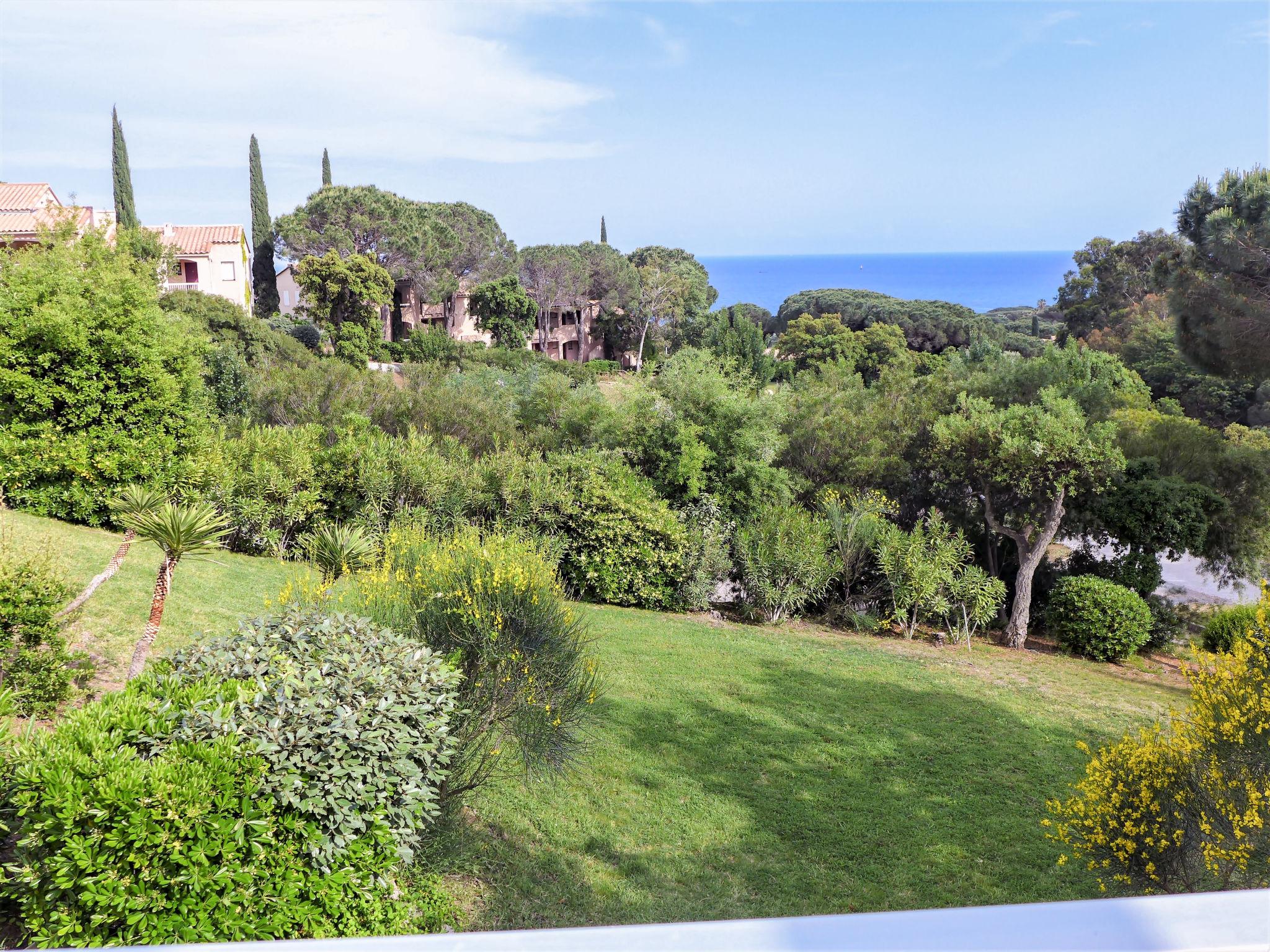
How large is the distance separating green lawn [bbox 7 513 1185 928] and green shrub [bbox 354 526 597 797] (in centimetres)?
54

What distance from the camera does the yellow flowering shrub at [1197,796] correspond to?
379 centimetres

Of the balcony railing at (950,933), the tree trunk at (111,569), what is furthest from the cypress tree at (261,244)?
the balcony railing at (950,933)

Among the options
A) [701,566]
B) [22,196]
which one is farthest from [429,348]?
[701,566]

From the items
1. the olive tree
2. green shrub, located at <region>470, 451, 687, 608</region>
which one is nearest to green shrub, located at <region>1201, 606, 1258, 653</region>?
the olive tree

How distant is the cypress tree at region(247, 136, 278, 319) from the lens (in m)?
41.1

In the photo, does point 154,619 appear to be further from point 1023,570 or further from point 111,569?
point 1023,570

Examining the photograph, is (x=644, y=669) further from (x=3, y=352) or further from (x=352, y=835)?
(x=3, y=352)

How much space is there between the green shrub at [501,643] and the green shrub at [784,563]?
7.09m

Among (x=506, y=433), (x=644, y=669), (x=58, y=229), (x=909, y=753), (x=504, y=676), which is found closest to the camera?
(x=504, y=676)

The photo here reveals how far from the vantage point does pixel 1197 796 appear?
4.06 m

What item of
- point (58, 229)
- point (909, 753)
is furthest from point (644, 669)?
point (58, 229)

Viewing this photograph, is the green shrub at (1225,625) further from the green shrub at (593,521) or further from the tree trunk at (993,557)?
the green shrub at (593,521)

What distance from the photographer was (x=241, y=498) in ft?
36.7

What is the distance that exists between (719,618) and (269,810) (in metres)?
9.54
